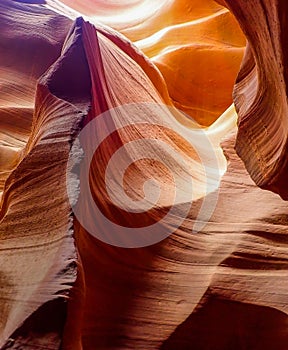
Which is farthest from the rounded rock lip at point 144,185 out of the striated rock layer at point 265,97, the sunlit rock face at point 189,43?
the sunlit rock face at point 189,43

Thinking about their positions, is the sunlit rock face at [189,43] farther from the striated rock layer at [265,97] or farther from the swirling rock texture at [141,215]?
the striated rock layer at [265,97]

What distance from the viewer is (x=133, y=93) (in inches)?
121

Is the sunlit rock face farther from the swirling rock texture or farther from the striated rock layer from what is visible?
the striated rock layer

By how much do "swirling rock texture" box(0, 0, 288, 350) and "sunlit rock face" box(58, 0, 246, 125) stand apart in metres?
1.18

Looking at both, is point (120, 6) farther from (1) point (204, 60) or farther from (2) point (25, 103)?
(2) point (25, 103)

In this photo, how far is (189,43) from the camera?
205 inches

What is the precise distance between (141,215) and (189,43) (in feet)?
10.4

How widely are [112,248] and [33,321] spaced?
68 centimetres

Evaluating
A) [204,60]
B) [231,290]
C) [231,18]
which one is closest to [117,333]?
[231,290]

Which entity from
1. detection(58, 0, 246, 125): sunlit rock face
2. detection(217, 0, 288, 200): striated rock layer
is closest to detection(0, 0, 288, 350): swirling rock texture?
detection(217, 0, 288, 200): striated rock layer

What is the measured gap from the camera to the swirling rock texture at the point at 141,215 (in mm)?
1837

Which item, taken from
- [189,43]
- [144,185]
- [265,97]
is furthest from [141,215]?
[189,43]

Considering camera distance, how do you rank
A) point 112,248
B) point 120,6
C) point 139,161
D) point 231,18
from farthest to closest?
point 120,6 < point 231,18 < point 139,161 < point 112,248

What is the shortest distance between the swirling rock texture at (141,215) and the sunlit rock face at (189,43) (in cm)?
118
